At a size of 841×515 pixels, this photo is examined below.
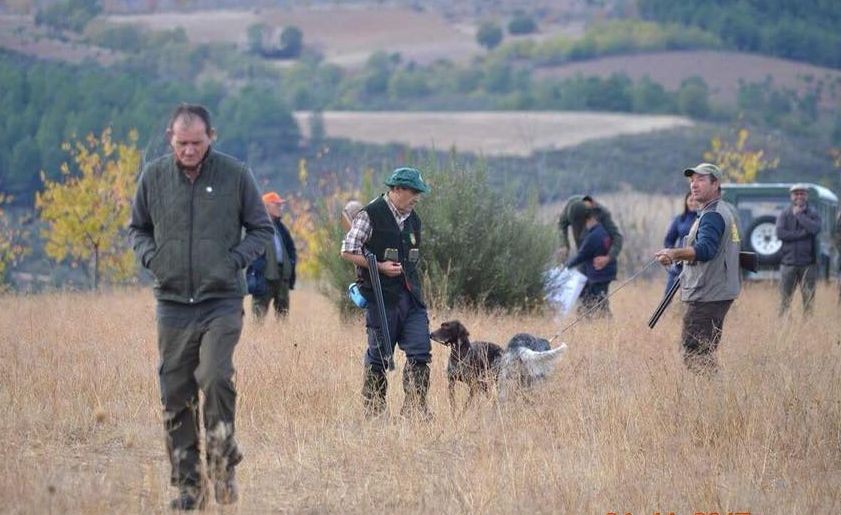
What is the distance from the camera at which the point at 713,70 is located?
96.5 metres

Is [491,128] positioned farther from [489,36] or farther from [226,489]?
[226,489]

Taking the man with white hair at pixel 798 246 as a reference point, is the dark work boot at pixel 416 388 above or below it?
above

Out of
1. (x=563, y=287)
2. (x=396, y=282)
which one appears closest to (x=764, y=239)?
(x=563, y=287)

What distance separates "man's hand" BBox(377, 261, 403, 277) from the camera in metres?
8.92

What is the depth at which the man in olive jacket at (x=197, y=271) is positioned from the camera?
680 cm

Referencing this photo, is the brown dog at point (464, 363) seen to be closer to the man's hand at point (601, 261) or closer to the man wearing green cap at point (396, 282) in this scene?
the man wearing green cap at point (396, 282)

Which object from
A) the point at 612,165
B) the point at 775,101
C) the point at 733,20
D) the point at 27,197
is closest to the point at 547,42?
the point at 733,20

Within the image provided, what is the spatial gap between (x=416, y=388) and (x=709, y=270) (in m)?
2.25

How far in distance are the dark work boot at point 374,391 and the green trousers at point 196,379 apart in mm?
2308

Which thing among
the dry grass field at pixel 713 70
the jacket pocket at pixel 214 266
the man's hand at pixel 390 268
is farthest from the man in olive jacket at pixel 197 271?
the dry grass field at pixel 713 70

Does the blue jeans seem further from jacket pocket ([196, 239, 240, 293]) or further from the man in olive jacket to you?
jacket pocket ([196, 239, 240, 293])

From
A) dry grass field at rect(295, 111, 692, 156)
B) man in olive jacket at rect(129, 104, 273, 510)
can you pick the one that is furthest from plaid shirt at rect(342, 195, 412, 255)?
dry grass field at rect(295, 111, 692, 156)

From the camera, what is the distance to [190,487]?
6.93 metres

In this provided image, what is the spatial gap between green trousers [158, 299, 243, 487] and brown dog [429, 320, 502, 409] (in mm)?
2798
